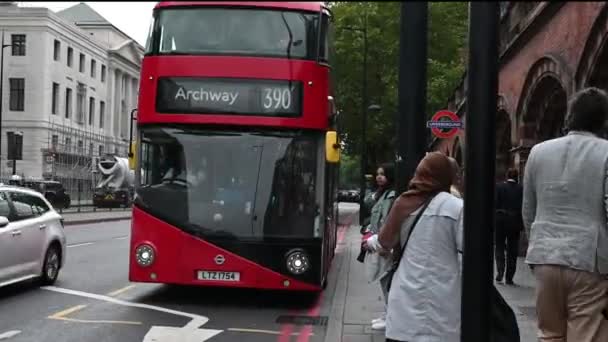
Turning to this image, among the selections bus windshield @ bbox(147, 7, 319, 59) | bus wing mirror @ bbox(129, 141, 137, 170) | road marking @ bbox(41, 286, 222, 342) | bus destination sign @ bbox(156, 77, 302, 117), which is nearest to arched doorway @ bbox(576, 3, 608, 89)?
bus windshield @ bbox(147, 7, 319, 59)

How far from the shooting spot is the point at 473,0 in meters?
2.77

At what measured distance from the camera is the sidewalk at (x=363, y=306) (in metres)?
7.75

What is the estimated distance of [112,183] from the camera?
44812 mm

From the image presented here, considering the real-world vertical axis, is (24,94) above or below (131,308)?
above

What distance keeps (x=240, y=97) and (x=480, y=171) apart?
6659mm

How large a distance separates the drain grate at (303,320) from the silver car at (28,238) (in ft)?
12.2

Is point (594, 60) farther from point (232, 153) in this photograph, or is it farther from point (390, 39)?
point (390, 39)

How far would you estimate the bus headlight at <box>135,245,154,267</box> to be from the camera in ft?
30.4

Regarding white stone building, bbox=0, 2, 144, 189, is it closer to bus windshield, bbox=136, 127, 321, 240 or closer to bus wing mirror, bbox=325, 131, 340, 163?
bus windshield, bbox=136, 127, 321, 240

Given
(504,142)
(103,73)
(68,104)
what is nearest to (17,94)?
(68,104)

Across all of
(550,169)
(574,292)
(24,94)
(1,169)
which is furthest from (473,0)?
(1,169)

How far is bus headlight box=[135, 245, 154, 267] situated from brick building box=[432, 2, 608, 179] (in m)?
5.25

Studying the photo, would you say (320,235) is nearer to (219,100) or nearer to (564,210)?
(219,100)

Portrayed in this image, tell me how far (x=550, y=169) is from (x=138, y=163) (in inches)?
259
